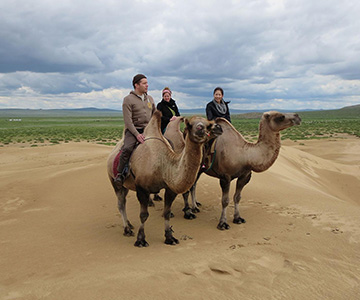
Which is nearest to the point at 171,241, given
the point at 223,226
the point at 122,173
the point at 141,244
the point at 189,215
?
the point at 141,244

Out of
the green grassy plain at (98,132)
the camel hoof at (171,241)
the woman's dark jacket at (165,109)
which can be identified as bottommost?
the green grassy plain at (98,132)

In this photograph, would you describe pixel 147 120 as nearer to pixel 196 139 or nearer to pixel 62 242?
pixel 196 139

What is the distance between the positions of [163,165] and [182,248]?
154 centimetres

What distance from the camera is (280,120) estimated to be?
6.50 meters

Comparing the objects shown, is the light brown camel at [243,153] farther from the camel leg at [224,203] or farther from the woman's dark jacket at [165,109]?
the woman's dark jacket at [165,109]

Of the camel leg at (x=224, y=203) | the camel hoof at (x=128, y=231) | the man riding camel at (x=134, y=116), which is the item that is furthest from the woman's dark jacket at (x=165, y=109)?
the camel hoof at (x=128, y=231)

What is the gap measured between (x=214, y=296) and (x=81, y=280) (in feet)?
6.09

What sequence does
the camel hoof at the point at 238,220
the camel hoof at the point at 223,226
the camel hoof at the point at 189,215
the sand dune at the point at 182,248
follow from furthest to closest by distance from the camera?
the camel hoof at the point at 189,215 → the camel hoof at the point at 238,220 → the camel hoof at the point at 223,226 → the sand dune at the point at 182,248

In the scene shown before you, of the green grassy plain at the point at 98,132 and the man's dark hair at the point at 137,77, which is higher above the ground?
the man's dark hair at the point at 137,77

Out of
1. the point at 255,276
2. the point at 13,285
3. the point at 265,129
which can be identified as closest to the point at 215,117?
the point at 265,129

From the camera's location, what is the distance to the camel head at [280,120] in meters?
6.29

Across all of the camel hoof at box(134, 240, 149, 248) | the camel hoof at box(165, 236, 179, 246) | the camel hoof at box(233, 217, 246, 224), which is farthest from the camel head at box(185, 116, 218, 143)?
the camel hoof at box(233, 217, 246, 224)

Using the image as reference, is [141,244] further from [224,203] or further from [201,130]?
[201,130]

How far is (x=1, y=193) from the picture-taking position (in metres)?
10.4
